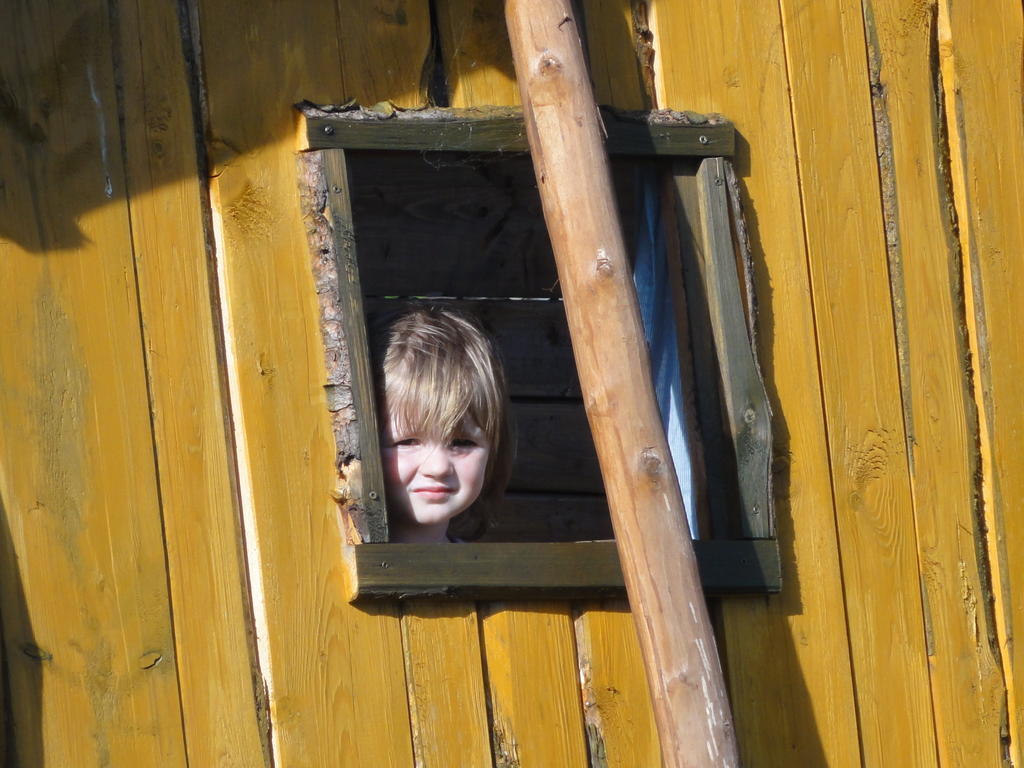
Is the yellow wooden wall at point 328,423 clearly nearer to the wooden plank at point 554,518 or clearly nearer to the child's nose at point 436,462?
the child's nose at point 436,462

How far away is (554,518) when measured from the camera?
192 inches

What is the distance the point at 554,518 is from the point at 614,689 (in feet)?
6.21

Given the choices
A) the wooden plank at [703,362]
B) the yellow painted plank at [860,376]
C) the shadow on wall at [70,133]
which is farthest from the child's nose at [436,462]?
the yellow painted plank at [860,376]

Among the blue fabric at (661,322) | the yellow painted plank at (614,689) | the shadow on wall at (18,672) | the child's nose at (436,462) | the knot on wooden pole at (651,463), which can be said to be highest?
the blue fabric at (661,322)

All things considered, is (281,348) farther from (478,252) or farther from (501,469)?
(478,252)

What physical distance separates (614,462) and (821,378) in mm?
680

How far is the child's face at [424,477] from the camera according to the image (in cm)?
314

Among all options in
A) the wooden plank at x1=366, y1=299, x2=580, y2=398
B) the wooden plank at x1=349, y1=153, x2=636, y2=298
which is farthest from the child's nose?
the wooden plank at x1=366, y1=299, x2=580, y2=398

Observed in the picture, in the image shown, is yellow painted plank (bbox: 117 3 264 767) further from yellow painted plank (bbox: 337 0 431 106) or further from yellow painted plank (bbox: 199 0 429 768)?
yellow painted plank (bbox: 337 0 431 106)

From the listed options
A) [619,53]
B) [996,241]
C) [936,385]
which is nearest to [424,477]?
[619,53]

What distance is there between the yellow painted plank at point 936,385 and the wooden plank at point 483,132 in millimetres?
443

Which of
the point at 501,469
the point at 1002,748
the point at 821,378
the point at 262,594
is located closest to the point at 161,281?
the point at 262,594

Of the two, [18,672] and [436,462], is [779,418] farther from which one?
[18,672]

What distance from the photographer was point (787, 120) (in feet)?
11.1
